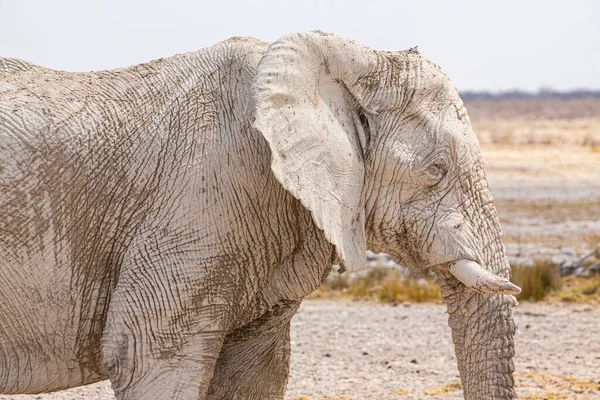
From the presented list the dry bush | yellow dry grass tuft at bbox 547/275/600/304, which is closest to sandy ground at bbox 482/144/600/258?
yellow dry grass tuft at bbox 547/275/600/304

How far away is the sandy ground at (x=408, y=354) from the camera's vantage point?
8.67 m

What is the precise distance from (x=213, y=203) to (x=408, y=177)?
37.8 inches

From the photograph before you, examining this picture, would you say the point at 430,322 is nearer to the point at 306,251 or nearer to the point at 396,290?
the point at 396,290

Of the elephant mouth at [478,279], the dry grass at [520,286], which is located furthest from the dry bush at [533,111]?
the elephant mouth at [478,279]

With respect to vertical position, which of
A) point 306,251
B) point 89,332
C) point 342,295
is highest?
point 306,251

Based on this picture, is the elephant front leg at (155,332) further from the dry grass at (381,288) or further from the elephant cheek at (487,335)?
the dry grass at (381,288)

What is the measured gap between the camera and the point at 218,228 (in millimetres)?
4953

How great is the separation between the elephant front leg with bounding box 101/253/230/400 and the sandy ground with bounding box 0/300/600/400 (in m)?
3.00

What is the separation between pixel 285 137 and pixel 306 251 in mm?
675

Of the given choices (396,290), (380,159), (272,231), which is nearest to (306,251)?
(272,231)

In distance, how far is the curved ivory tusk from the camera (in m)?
4.95

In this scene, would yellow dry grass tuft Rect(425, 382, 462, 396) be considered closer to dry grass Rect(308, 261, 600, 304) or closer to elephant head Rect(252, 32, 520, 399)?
elephant head Rect(252, 32, 520, 399)

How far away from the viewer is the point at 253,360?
566cm

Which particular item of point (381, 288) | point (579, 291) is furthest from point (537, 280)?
point (381, 288)
